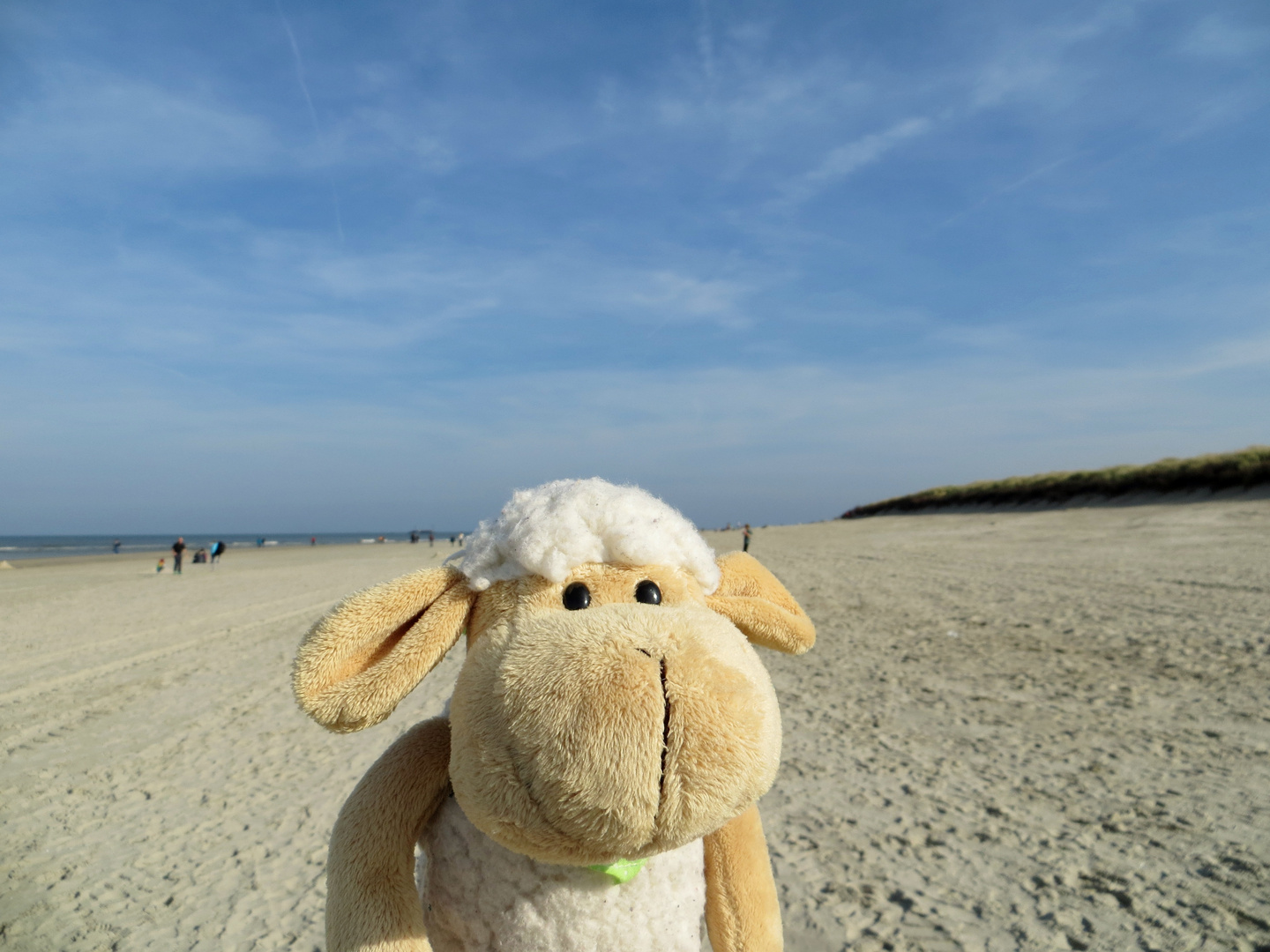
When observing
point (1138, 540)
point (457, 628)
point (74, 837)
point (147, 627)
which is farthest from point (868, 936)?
point (1138, 540)

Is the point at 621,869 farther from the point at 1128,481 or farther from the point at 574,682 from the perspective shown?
the point at 1128,481

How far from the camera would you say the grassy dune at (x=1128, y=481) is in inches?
962

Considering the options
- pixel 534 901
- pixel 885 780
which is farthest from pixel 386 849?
pixel 885 780

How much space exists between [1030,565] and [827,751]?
12920mm

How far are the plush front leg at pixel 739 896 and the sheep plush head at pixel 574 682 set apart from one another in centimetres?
63

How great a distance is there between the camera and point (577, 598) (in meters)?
1.46

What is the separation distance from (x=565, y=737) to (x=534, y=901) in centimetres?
60

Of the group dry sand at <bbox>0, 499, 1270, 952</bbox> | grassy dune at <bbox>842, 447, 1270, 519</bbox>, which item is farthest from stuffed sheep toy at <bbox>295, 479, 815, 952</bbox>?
grassy dune at <bbox>842, 447, 1270, 519</bbox>

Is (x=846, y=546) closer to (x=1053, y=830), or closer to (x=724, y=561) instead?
(x=1053, y=830)

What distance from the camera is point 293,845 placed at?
4605 mm

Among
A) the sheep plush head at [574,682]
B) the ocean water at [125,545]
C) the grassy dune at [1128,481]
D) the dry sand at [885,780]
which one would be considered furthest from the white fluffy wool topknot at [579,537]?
the ocean water at [125,545]

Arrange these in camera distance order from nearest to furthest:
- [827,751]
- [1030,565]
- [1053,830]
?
1. [1053,830]
2. [827,751]
3. [1030,565]

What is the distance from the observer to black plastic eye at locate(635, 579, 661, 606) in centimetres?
149

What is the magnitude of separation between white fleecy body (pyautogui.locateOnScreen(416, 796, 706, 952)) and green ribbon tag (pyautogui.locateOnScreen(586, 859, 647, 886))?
0.02 metres
